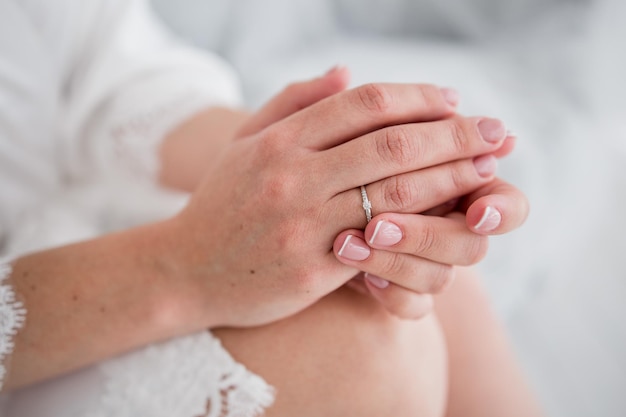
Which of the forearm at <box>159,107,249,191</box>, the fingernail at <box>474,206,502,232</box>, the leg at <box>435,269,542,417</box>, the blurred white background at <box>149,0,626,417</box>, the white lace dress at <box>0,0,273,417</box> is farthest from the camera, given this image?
the blurred white background at <box>149,0,626,417</box>

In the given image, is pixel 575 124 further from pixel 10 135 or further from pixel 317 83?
pixel 10 135

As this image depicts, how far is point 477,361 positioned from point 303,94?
495 mm

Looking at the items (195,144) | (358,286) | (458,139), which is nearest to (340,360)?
(358,286)

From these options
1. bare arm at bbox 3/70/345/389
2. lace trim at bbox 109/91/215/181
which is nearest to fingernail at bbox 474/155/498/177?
bare arm at bbox 3/70/345/389

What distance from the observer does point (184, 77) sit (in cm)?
108

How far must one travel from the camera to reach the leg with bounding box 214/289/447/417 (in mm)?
670

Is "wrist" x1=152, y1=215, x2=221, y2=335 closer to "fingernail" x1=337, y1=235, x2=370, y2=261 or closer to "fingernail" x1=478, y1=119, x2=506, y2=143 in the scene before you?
"fingernail" x1=337, y1=235, x2=370, y2=261

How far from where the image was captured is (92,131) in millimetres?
1057

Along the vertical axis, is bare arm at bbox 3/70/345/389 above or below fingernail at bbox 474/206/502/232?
below

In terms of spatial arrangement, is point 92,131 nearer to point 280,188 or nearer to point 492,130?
point 280,188

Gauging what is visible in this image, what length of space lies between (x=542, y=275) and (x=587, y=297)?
0.12 metres

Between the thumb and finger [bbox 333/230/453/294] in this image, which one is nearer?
finger [bbox 333/230/453/294]

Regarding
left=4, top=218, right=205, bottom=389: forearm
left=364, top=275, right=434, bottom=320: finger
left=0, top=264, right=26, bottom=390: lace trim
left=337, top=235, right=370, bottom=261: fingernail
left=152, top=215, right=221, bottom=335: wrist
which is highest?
left=337, top=235, right=370, bottom=261: fingernail

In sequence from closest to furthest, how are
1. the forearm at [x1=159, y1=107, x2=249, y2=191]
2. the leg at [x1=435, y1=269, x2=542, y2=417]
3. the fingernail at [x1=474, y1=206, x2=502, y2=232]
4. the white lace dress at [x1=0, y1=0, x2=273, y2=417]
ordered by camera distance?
the fingernail at [x1=474, y1=206, x2=502, y2=232] < the white lace dress at [x1=0, y1=0, x2=273, y2=417] < the leg at [x1=435, y1=269, x2=542, y2=417] < the forearm at [x1=159, y1=107, x2=249, y2=191]
